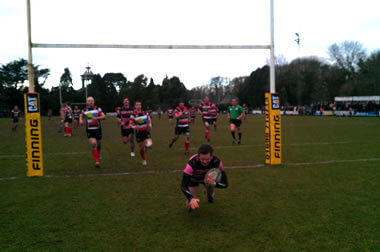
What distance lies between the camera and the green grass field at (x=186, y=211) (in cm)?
417

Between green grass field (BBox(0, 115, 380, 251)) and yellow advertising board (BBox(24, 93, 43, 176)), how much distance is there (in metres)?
0.32

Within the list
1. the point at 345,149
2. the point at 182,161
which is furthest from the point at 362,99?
the point at 182,161

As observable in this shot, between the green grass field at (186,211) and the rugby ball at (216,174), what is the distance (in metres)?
0.69

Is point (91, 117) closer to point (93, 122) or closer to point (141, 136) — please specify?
point (93, 122)

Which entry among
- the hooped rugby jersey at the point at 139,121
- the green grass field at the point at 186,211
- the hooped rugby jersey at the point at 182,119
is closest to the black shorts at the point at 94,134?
the green grass field at the point at 186,211

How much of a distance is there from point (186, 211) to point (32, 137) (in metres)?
5.12

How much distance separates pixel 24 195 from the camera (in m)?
6.47

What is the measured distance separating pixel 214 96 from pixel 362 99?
233ft

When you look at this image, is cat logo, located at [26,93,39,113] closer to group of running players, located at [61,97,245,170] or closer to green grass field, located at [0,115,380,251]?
group of running players, located at [61,97,245,170]

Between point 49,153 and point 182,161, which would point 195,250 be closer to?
point 182,161

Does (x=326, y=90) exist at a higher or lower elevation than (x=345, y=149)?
higher

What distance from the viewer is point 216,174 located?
191 inches

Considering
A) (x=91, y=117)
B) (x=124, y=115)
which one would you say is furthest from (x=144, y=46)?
(x=124, y=115)

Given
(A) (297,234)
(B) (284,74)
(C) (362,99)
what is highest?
(B) (284,74)
